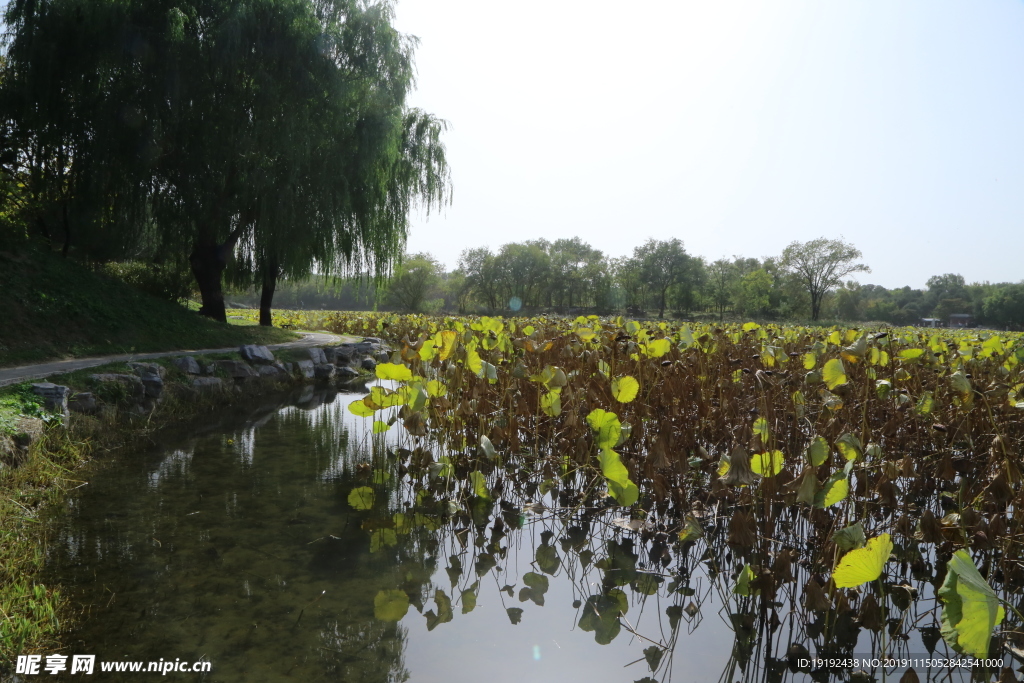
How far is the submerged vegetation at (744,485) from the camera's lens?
2.34 m

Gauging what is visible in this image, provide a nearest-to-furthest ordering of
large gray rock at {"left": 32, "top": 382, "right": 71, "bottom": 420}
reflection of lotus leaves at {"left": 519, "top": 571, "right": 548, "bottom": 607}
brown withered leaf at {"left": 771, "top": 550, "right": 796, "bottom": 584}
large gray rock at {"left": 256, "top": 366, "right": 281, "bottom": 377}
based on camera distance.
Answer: brown withered leaf at {"left": 771, "top": 550, "right": 796, "bottom": 584} → reflection of lotus leaves at {"left": 519, "top": 571, "right": 548, "bottom": 607} → large gray rock at {"left": 32, "top": 382, "right": 71, "bottom": 420} → large gray rock at {"left": 256, "top": 366, "right": 281, "bottom": 377}

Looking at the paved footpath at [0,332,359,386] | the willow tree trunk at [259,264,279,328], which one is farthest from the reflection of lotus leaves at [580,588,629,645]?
the willow tree trunk at [259,264,279,328]

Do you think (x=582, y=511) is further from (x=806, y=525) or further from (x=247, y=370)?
(x=247, y=370)

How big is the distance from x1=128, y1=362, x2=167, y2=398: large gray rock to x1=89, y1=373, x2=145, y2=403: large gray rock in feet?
0.36

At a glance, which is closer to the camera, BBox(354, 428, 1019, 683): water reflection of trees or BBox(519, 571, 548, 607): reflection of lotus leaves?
BBox(354, 428, 1019, 683): water reflection of trees

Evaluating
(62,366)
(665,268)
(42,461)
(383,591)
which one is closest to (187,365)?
(62,366)

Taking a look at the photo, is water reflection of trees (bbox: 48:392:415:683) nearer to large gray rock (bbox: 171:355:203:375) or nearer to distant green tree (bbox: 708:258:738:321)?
large gray rock (bbox: 171:355:203:375)

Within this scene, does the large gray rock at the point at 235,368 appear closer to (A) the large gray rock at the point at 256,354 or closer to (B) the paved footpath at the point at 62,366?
(A) the large gray rock at the point at 256,354

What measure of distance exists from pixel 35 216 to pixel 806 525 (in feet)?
41.7

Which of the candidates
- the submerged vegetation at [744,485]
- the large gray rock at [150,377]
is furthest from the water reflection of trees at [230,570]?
the large gray rock at [150,377]

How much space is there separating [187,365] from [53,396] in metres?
2.74

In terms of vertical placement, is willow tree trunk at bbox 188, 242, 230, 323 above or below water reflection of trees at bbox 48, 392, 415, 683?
above

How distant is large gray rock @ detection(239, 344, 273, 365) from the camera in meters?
9.32

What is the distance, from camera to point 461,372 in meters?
4.68
